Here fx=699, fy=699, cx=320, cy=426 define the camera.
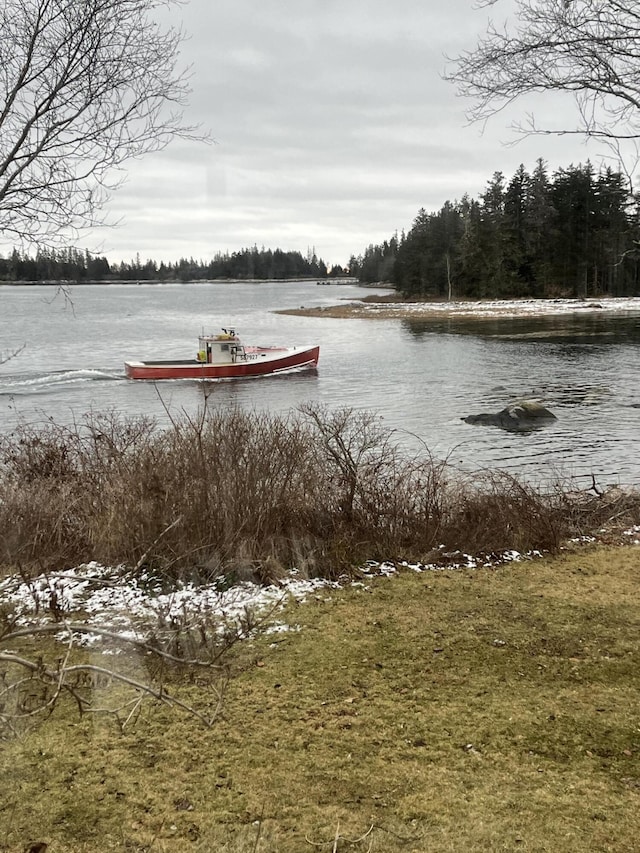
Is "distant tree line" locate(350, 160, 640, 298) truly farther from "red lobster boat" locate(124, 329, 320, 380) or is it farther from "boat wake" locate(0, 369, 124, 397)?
"boat wake" locate(0, 369, 124, 397)

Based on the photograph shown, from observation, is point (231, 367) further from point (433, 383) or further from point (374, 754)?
point (374, 754)

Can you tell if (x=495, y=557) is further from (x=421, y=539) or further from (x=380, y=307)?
(x=380, y=307)

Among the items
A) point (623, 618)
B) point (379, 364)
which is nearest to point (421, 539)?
point (623, 618)

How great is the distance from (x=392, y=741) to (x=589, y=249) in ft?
299

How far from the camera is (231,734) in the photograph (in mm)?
4883

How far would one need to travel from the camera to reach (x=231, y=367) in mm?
37969

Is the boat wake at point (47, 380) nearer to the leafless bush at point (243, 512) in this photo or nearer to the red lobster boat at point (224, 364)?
the red lobster boat at point (224, 364)

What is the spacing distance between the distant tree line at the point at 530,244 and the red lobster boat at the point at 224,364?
55.1 meters

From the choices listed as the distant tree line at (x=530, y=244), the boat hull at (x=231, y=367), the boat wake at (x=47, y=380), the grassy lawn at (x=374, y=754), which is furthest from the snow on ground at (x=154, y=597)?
the distant tree line at (x=530, y=244)

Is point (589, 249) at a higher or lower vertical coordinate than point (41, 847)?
higher

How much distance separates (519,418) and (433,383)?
1029cm

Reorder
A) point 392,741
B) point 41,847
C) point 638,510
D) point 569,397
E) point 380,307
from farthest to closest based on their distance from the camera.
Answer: point 380,307, point 569,397, point 638,510, point 392,741, point 41,847

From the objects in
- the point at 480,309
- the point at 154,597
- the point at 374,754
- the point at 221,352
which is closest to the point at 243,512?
the point at 154,597

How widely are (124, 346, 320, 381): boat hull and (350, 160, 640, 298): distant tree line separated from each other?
180ft
